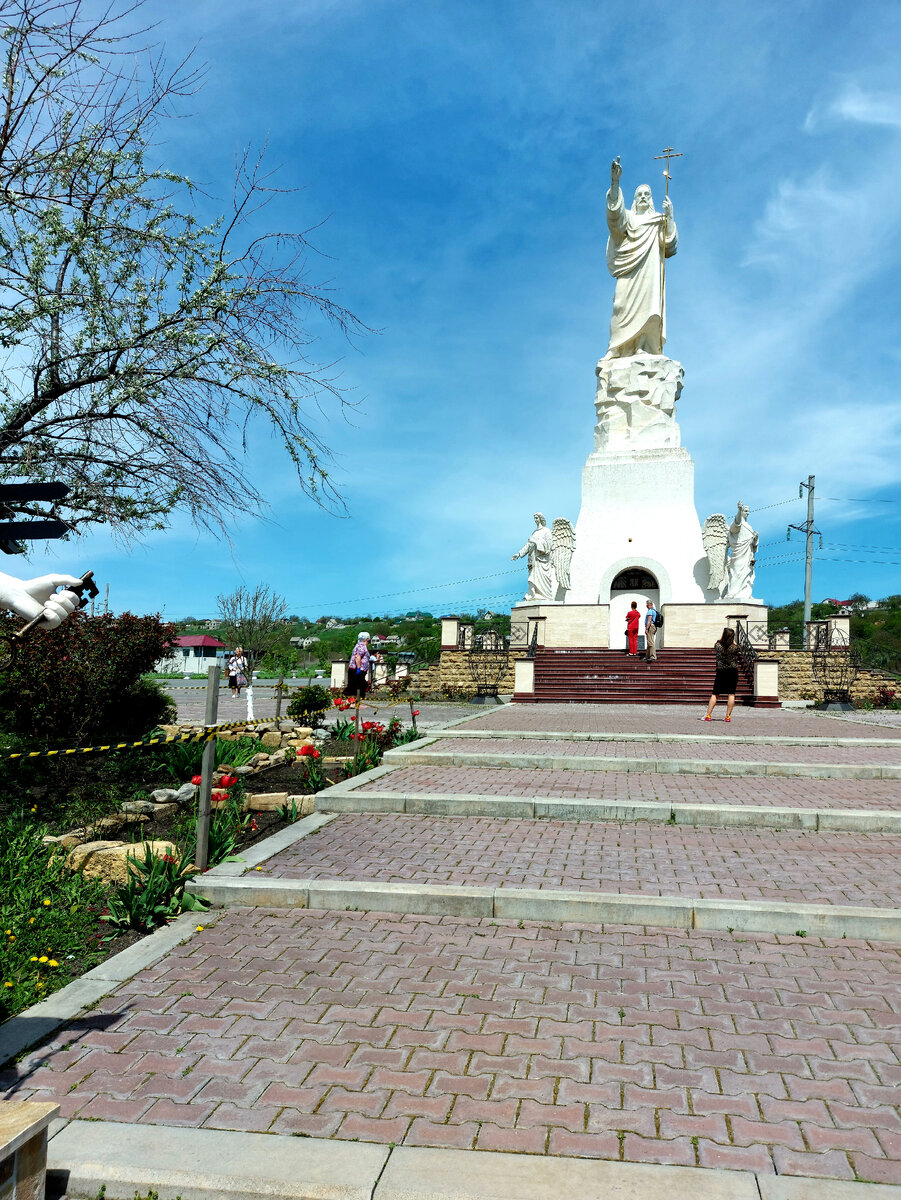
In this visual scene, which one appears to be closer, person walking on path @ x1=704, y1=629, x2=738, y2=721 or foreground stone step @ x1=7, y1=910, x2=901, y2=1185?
foreground stone step @ x1=7, y1=910, x2=901, y2=1185

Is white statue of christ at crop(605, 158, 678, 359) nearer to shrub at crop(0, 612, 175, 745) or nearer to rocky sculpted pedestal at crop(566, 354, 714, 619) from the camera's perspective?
rocky sculpted pedestal at crop(566, 354, 714, 619)

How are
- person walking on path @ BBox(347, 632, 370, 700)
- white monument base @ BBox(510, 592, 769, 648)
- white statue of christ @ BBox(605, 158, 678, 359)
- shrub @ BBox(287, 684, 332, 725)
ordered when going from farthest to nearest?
1. white statue of christ @ BBox(605, 158, 678, 359)
2. white monument base @ BBox(510, 592, 769, 648)
3. person walking on path @ BBox(347, 632, 370, 700)
4. shrub @ BBox(287, 684, 332, 725)

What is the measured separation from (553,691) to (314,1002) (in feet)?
64.3

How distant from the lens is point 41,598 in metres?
3.48

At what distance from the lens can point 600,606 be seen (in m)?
28.8

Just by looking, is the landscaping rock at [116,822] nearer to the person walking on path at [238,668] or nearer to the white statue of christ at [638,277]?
the person walking on path at [238,668]

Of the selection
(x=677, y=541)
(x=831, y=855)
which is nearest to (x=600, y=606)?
(x=677, y=541)

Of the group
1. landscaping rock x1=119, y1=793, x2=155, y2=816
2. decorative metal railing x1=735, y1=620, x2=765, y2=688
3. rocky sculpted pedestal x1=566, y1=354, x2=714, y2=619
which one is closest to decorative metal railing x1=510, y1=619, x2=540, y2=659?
rocky sculpted pedestal x1=566, y1=354, x2=714, y2=619

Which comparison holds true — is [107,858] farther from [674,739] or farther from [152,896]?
[674,739]

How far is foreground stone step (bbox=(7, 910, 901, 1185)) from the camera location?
2.66 meters

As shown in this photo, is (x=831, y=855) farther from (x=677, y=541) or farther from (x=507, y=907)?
(x=677, y=541)

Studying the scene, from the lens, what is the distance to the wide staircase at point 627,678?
2233 centimetres

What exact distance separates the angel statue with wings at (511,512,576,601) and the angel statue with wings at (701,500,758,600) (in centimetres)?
513

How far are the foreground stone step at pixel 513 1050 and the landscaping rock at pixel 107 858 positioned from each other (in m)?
1.04
